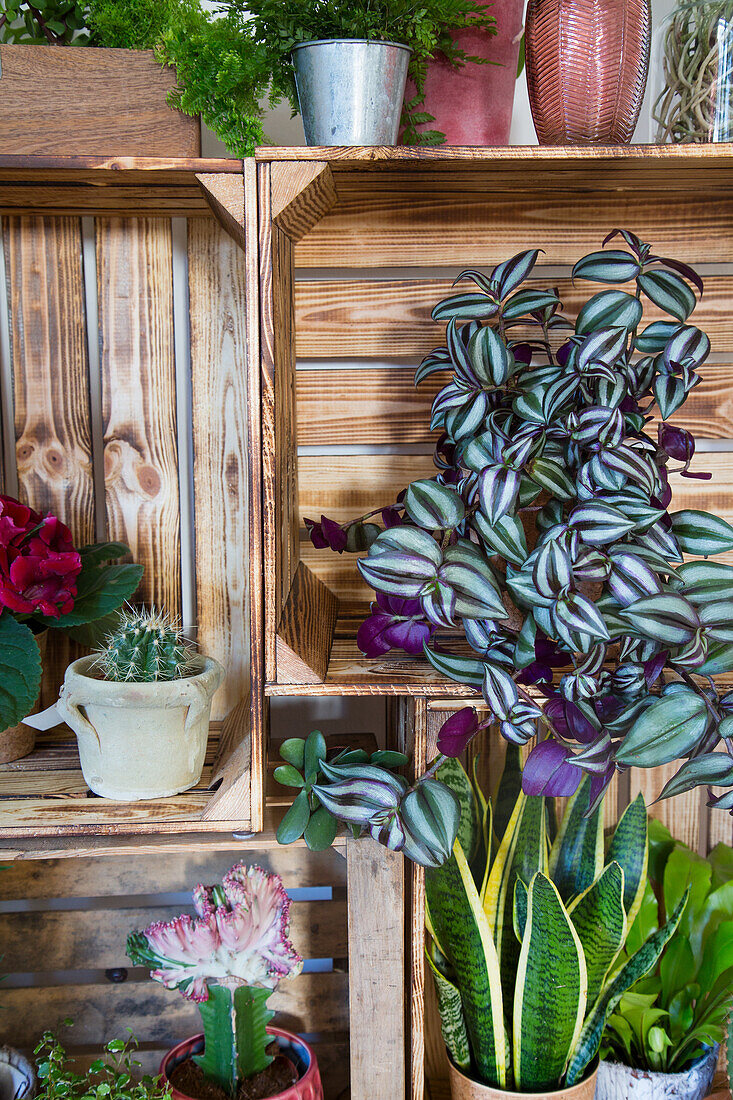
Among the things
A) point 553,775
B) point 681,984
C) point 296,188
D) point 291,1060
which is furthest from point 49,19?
point 681,984

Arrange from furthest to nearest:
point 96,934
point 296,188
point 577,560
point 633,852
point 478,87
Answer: point 96,934 < point 633,852 < point 478,87 < point 296,188 < point 577,560

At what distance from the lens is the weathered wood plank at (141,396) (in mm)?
1140

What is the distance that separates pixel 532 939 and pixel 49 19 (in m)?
1.29

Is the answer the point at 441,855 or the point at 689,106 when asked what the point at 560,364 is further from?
the point at 441,855

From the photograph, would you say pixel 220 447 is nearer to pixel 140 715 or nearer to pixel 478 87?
pixel 140 715

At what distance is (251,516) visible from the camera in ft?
2.79

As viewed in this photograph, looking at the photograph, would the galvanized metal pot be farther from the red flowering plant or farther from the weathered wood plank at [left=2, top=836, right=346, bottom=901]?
the weathered wood plank at [left=2, top=836, right=346, bottom=901]

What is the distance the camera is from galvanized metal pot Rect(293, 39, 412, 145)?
814 millimetres

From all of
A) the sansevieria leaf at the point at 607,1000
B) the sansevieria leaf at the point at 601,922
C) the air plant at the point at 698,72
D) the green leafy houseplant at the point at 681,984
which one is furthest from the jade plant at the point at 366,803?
the air plant at the point at 698,72

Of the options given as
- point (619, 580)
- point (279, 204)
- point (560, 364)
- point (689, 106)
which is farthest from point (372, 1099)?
point (689, 106)

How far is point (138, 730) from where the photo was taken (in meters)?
0.90

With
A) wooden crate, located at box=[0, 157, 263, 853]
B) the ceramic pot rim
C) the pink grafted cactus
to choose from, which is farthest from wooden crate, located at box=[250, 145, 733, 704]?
the ceramic pot rim

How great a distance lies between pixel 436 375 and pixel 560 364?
10.4 inches

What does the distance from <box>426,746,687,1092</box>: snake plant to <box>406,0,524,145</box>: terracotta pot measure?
0.82 m
